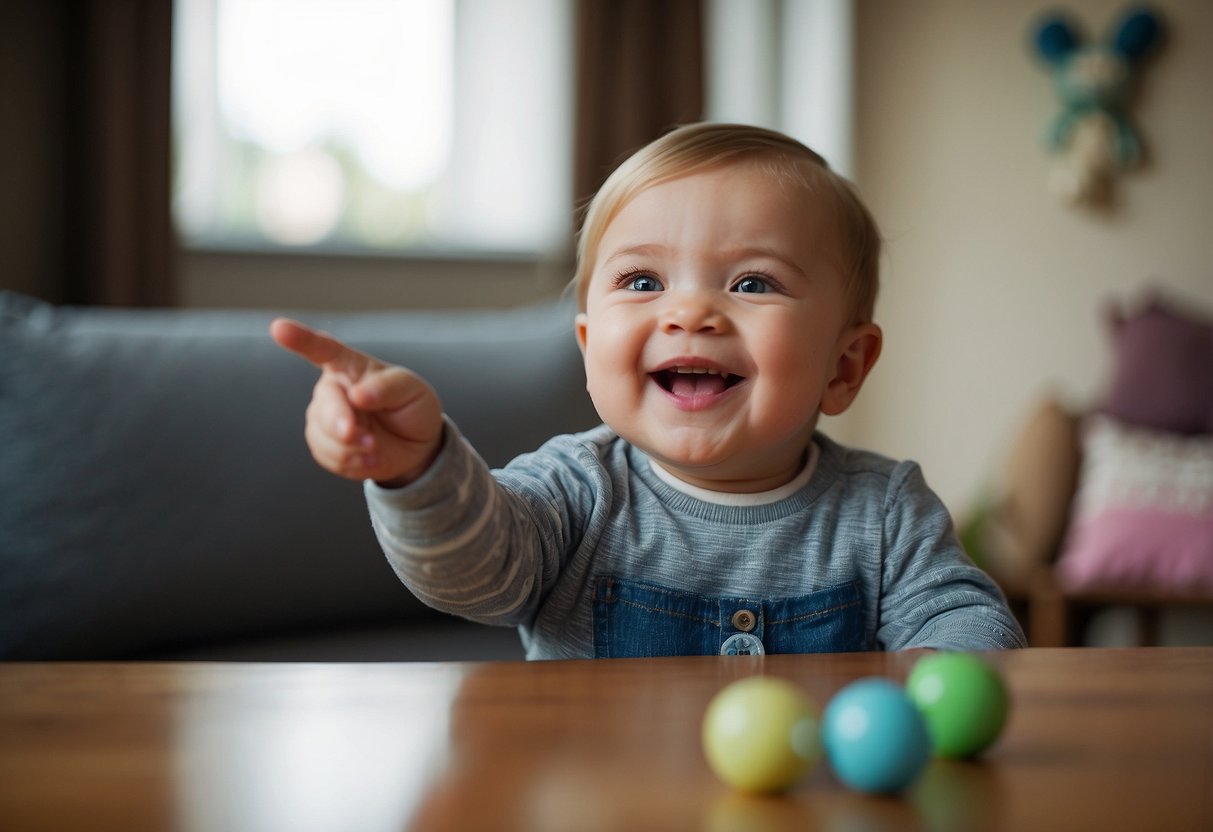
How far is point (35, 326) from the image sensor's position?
1.67 metres

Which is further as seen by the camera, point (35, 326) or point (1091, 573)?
point (1091, 573)

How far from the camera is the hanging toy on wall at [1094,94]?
4031 millimetres

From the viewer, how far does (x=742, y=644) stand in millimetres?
951

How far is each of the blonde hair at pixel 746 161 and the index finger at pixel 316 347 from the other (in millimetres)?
369

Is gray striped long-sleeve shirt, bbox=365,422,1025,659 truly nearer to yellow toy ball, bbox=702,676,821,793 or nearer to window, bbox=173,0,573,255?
yellow toy ball, bbox=702,676,821,793

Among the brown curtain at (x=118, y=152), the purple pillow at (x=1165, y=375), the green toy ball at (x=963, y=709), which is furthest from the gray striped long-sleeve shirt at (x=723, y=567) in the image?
the brown curtain at (x=118, y=152)

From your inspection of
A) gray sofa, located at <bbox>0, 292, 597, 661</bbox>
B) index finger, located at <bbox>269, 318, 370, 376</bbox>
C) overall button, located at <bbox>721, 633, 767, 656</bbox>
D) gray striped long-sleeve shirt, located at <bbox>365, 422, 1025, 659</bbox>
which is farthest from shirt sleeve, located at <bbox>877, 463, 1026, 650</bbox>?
gray sofa, located at <bbox>0, 292, 597, 661</bbox>

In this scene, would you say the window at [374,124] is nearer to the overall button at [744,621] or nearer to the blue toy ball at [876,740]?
the overall button at [744,621]

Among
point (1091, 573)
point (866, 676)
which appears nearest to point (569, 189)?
point (1091, 573)

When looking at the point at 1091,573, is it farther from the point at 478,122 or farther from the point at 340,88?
the point at 340,88

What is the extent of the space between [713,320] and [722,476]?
0.16 meters

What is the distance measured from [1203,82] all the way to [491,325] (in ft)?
10.3

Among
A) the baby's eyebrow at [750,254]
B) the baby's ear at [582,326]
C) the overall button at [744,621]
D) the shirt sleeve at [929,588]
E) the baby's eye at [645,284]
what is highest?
the baby's eyebrow at [750,254]

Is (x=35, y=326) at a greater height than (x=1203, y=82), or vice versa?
(x=1203, y=82)
